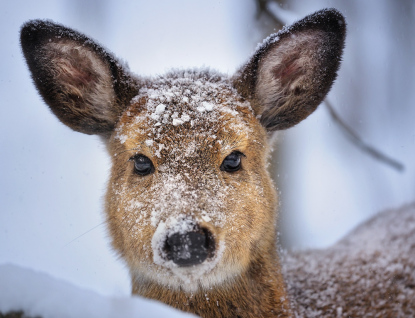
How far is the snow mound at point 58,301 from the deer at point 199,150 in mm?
697

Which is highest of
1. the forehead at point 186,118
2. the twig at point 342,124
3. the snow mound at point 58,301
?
the twig at point 342,124

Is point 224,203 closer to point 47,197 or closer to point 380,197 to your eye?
point 47,197

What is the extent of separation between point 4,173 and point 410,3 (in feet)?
20.7

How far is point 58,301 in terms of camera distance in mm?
1644

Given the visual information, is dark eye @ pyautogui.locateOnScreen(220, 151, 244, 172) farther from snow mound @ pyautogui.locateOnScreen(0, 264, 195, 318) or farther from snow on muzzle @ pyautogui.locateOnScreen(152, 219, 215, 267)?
snow mound @ pyautogui.locateOnScreen(0, 264, 195, 318)

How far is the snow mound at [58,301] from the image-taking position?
1.58m

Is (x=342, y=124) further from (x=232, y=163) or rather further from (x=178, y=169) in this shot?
(x=178, y=169)

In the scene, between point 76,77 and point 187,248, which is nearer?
point 187,248

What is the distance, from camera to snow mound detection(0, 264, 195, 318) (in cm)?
158

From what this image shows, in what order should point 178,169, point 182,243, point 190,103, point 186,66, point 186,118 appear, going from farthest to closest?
1. point 186,66
2. point 190,103
3. point 186,118
4. point 178,169
5. point 182,243

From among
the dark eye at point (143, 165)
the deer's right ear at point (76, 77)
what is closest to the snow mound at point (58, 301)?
the dark eye at point (143, 165)

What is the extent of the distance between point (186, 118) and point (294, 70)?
1078 millimetres

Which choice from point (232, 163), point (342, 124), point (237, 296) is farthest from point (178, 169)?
point (342, 124)

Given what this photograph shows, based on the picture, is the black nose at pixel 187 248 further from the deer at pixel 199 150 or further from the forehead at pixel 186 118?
the forehead at pixel 186 118
